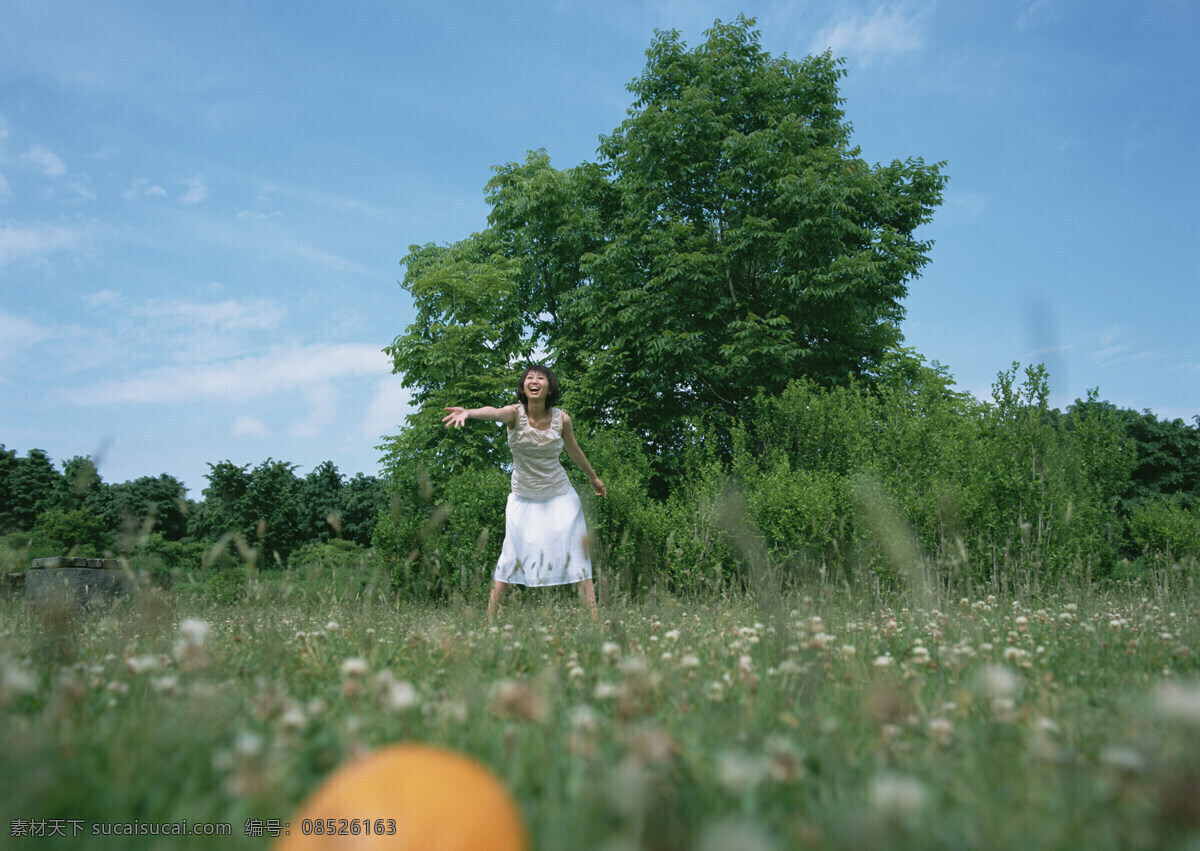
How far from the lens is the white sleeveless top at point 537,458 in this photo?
23.6ft

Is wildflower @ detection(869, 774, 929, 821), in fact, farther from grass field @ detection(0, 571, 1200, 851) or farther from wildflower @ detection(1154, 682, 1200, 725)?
wildflower @ detection(1154, 682, 1200, 725)

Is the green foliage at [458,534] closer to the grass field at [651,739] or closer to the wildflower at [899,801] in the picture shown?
the grass field at [651,739]

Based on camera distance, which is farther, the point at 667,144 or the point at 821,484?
the point at 667,144

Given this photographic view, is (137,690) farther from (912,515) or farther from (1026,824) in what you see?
(912,515)

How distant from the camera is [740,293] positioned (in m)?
17.9

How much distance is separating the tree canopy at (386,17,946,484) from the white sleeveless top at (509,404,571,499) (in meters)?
7.25

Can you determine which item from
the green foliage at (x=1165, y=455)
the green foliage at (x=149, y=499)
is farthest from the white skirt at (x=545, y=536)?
the green foliage at (x=1165, y=455)

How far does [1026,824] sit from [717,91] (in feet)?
64.4

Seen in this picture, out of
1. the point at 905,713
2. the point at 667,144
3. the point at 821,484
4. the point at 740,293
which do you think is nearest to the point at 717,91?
the point at 667,144

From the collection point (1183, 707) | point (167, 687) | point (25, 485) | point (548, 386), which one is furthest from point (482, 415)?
point (25, 485)

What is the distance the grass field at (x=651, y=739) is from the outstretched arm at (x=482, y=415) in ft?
9.63

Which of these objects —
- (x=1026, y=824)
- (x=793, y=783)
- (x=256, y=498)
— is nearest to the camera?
(x=1026, y=824)

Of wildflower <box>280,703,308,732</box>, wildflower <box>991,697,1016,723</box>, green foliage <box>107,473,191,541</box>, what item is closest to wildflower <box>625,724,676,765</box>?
wildflower <box>280,703,308,732</box>

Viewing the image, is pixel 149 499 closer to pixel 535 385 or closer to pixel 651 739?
pixel 535 385
